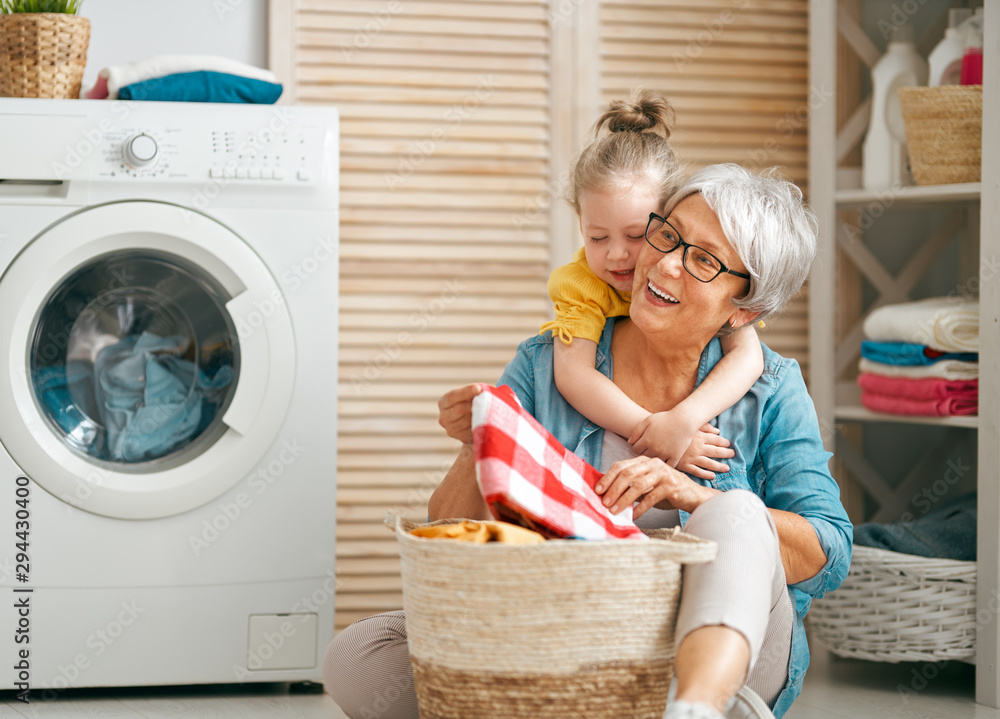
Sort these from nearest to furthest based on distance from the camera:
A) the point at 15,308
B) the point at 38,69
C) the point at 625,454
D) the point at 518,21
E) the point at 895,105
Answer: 1. the point at 625,454
2. the point at 15,308
3. the point at 38,69
4. the point at 895,105
5. the point at 518,21

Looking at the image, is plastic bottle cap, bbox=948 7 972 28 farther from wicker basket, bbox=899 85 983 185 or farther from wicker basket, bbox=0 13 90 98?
wicker basket, bbox=0 13 90 98

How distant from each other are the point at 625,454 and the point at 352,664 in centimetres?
48

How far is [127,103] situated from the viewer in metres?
1.58

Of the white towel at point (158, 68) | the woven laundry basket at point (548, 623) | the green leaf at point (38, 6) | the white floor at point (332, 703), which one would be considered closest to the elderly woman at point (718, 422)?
the woven laundry basket at point (548, 623)

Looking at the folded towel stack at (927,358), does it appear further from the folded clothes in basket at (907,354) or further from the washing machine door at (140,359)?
the washing machine door at (140,359)

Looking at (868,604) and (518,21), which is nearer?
A: (868,604)

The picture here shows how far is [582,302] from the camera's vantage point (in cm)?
140

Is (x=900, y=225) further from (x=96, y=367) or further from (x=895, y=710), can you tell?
(x=96, y=367)

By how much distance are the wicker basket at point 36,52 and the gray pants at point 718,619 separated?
1.13 m

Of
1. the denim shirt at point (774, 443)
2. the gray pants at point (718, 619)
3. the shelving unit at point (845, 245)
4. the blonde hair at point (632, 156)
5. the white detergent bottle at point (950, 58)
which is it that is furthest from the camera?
the shelving unit at point (845, 245)

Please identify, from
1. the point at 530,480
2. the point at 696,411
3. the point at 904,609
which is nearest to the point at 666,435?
the point at 696,411

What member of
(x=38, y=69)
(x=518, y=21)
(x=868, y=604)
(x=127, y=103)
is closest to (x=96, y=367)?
(x=127, y=103)

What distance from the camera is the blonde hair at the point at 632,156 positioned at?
1.35 m

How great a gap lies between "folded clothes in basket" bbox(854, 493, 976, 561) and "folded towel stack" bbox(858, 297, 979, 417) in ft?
0.70
